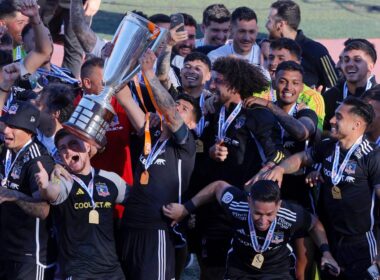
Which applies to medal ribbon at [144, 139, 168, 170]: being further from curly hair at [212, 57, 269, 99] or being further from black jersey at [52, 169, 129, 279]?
curly hair at [212, 57, 269, 99]

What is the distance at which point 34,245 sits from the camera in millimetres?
6812

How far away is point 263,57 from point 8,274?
346cm

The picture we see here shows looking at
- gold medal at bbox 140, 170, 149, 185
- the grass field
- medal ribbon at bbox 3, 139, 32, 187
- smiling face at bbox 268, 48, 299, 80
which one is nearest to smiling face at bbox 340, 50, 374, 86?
smiling face at bbox 268, 48, 299, 80

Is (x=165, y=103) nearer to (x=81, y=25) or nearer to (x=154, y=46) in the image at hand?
(x=154, y=46)

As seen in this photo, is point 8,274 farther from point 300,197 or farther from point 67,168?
point 300,197

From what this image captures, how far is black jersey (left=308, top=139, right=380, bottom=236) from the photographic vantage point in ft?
21.7

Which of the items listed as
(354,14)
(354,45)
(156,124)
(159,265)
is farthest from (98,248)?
(354,14)

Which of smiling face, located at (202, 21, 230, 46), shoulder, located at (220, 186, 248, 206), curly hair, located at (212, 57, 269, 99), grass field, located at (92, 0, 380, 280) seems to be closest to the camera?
shoulder, located at (220, 186, 248, 206)

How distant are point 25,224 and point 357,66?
3.03 meters

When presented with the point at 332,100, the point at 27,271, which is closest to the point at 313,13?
the point at 332,100

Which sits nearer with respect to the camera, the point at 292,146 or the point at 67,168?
the point at 67,168

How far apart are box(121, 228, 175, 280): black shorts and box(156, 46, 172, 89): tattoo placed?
1.38 metres

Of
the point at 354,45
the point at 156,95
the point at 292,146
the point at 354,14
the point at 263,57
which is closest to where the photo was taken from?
the point at 156,95

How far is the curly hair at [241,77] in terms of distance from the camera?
7.04m
